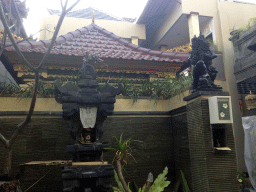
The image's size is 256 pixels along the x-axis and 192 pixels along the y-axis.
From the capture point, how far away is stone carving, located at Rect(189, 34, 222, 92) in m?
4.85

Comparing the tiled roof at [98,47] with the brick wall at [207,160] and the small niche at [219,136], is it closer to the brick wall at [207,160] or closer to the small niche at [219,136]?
the brick wall at [207,160]

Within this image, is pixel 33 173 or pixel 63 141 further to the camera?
pixel 63 141

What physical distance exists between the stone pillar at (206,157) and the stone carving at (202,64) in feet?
1.08

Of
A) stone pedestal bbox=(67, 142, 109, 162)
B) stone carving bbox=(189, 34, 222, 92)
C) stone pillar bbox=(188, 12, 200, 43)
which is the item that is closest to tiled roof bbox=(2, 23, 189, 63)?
stone carving bbox=(189, 34, 222, 92)

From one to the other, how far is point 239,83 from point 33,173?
9.77m

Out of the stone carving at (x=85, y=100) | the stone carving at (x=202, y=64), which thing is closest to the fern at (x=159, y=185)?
the stone carving at (x=85, y=100)

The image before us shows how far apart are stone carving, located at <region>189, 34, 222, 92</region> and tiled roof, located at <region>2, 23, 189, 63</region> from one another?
2.31 meters

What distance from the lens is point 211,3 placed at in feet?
37.9

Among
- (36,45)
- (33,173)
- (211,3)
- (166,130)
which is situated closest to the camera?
(33,173)

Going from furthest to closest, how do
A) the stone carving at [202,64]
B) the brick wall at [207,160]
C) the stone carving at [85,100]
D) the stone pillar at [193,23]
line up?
the stone pillar at [193,23] → the stone carving at [202,64] → the stone carving at [85,100] → the brick wall at [207,160]

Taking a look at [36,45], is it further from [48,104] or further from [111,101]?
[111,101]

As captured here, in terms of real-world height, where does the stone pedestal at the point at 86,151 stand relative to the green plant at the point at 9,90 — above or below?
below

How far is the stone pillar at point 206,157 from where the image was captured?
4.23 meters

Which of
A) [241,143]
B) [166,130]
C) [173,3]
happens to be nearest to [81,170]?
[166,130]
